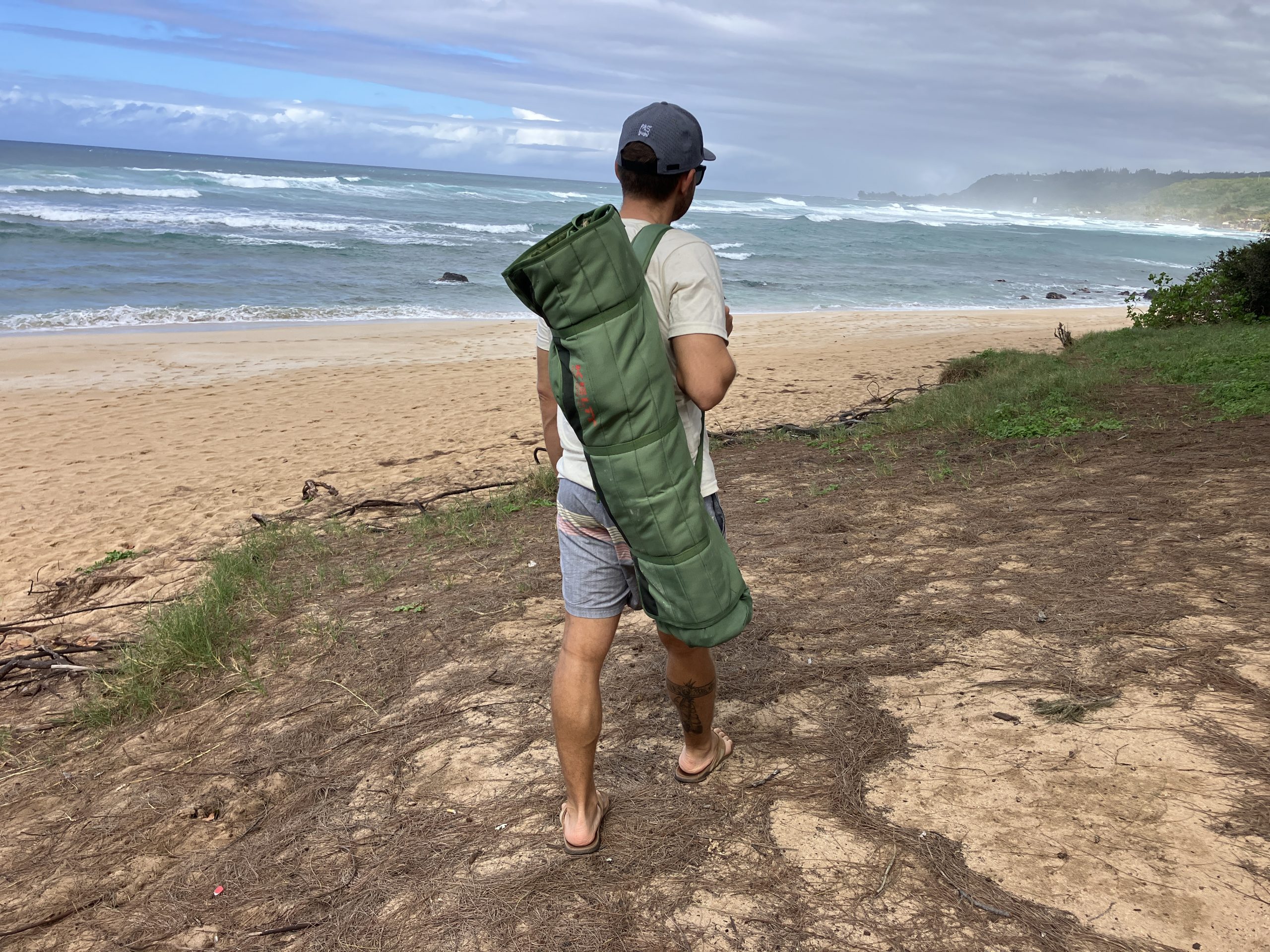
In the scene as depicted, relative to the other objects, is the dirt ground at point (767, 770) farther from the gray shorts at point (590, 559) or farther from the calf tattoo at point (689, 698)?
the gray shorts at point (590, 559)

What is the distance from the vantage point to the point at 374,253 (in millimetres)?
28625

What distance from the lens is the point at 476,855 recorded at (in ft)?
8.04

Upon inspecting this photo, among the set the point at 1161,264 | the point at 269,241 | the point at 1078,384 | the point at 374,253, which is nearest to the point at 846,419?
the point at 1078,384

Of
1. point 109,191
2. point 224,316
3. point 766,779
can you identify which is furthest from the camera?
point 109,191

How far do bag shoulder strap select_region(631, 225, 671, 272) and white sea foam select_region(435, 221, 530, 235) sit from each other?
37520 millimetres

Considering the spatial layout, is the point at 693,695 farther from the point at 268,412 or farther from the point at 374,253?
the point at 374,253

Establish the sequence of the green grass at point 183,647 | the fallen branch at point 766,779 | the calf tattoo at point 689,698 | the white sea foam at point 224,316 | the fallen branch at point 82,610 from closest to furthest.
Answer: the calf tattoo at point 689,698, the fallen branch at point 766,779, the green grass at point 183,647, the fallen branch at point 82,610, the white sea foam at point 224,316

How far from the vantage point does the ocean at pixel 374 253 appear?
63.2 feet

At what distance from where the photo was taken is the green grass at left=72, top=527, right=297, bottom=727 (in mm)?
3762

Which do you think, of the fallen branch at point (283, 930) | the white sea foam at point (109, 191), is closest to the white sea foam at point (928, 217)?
the white sea foam at point (109, 191)

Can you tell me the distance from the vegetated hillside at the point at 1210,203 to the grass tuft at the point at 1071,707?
95.2 metres

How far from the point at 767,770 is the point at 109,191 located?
4715 cm

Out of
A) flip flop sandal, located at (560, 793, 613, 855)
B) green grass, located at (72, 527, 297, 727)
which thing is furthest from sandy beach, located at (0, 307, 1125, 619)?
flip flop sandal, located at (560, 793, 613, 855)

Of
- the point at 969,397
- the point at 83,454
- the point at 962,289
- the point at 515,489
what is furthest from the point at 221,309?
the point at 962,289
